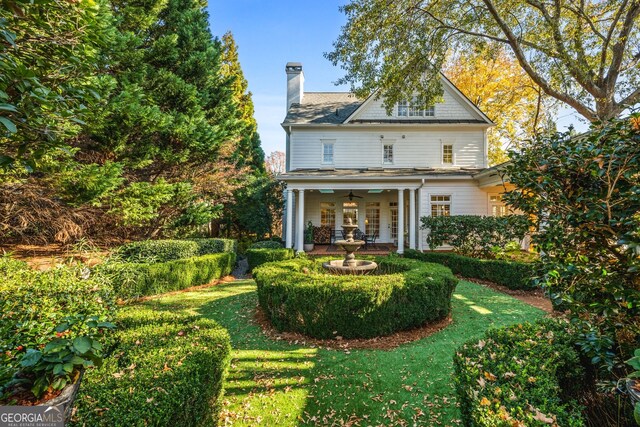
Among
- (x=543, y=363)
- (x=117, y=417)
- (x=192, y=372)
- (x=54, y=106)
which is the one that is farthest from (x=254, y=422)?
(x=54, y=106)

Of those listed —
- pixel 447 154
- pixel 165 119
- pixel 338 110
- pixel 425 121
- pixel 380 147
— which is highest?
pixel 338 110

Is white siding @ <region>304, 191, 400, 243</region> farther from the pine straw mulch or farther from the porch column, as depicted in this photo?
the pine straw mulch

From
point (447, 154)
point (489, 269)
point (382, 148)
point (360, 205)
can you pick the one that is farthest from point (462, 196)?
point (489, 269)

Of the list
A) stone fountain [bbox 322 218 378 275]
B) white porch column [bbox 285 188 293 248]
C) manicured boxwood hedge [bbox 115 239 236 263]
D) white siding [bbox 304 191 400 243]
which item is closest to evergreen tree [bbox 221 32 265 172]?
white siding [bbox 304 191 400 243]

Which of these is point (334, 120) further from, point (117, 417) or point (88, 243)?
point (117, 417)

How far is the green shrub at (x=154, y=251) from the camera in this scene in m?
9.25

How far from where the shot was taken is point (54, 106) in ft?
8.10

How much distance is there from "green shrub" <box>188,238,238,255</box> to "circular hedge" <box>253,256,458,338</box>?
5.99 m

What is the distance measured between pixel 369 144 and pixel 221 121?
828 centimetres

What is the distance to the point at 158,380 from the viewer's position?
2.30 metres

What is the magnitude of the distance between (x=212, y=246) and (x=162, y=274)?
9.61 ft

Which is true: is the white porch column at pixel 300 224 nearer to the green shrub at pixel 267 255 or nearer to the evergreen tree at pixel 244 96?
the green shrub at pixel 267 255

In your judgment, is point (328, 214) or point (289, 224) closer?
point (289, 224)

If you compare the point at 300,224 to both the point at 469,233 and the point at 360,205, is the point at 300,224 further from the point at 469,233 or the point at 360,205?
the point at 469,233
